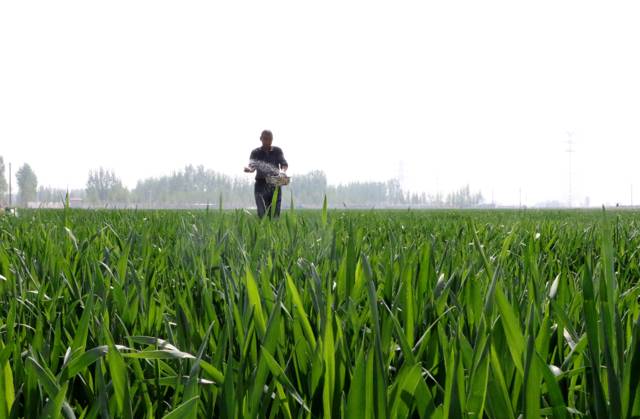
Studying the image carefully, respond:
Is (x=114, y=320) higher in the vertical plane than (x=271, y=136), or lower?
lower

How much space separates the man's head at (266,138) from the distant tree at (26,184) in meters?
126

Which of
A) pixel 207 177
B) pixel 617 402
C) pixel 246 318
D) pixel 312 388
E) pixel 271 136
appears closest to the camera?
pixel 617 402

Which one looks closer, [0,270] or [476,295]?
[476,295]

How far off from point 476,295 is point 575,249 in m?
1.82

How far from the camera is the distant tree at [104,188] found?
4663 inches

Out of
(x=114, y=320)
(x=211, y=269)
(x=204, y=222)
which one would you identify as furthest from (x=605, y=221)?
(x=204, y=222)

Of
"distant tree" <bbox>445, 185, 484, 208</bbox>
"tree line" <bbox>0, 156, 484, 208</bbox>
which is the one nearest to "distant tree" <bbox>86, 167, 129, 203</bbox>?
"tree line" <bbox>0, 156, 484, 208</bbox>

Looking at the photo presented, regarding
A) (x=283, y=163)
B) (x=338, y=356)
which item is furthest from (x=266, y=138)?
(x=338, y=356)

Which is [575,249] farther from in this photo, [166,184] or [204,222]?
[166,184]

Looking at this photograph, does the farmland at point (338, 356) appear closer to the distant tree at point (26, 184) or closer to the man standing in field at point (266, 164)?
the man standing in field at point (266, 164)

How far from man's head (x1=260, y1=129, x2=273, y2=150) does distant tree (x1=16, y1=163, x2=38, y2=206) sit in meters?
126

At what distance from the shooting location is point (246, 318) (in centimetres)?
82

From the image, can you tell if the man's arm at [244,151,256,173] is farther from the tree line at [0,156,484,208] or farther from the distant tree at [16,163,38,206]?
the distant tree at [16,163,38,206]

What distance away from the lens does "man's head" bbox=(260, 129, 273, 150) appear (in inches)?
284
